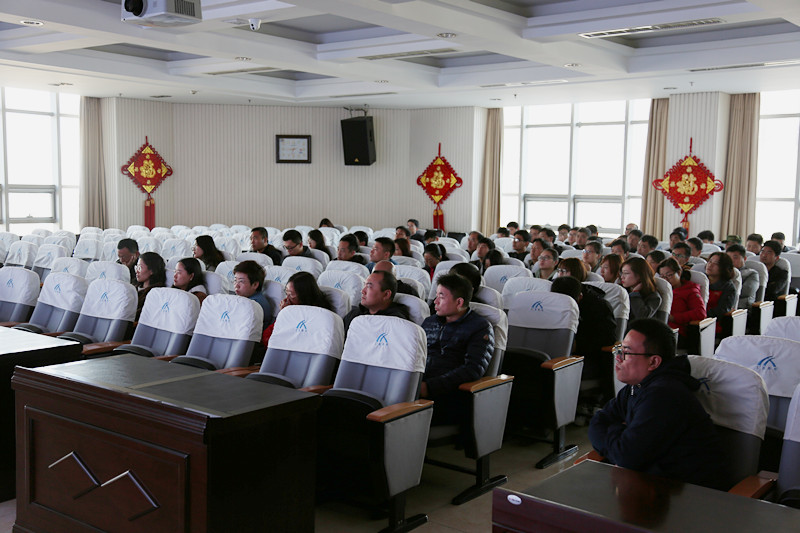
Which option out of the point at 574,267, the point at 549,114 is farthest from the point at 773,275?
the point at 549,114

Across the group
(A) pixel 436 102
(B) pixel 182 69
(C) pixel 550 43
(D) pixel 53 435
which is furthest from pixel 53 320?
(A) pixel 436 102

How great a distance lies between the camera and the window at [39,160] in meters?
14.6

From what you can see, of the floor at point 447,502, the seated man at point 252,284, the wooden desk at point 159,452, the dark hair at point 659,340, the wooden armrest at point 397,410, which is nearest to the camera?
the wooden desk at point 159,452

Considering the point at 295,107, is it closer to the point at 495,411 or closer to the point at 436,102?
the point at 436,102

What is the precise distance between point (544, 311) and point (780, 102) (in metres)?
10.4

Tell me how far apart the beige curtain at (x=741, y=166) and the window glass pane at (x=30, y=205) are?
13212 millimetres

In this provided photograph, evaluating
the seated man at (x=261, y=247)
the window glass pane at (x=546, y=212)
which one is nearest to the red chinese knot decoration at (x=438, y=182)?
the window glass pane at (x=546, y=212)

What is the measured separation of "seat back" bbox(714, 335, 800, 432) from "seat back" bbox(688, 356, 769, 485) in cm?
46

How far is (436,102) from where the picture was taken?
15227 mm

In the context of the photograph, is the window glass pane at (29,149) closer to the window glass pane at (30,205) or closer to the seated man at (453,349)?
the window glass pane at (30,205)

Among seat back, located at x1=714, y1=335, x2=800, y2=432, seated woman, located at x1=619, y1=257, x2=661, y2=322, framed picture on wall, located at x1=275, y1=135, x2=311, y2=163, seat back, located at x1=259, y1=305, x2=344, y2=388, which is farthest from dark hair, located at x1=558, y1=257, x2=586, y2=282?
framed picture on wall, located at x1=275, y1=135, x2=311, y2=163

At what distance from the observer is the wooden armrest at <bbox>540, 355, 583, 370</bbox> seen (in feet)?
15.0

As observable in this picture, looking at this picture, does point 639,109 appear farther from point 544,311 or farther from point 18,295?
point 18,295

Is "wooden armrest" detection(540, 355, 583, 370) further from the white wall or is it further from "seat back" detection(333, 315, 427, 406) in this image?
the white wall
